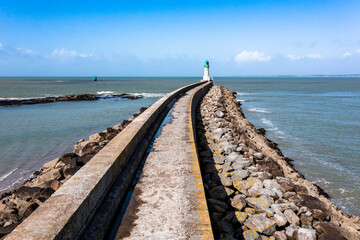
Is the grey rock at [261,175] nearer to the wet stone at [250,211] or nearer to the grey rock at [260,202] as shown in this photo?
the grey rock at [260,202]

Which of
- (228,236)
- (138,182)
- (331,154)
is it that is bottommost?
(331,154)

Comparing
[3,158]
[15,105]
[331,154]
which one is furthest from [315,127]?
[15,105]

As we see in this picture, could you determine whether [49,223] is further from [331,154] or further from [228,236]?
[331,154]

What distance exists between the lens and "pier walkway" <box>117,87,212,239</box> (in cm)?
204

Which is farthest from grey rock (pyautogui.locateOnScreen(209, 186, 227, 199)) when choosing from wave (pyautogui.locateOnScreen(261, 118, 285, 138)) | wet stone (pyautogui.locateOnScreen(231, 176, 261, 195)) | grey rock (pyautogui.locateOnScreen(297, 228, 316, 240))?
wave (pyautogui.locateOnScreen(261, 118, 285, 138))

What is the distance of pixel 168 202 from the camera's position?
2.47 m

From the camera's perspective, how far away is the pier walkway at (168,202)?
6.68ft

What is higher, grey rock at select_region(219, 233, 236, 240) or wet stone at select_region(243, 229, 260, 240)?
grey rock at select_region(219, 233, 236, 240)

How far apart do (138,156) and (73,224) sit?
73.6 inches

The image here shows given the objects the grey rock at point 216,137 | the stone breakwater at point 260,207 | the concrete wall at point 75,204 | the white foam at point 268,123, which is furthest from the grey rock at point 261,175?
the white foam at point 268,123

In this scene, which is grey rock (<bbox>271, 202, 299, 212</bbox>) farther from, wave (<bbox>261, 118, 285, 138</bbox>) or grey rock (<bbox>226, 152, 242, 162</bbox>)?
wave (<bbox>261, 118, 285, 138</bbox>)

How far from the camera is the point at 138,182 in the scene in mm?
2965

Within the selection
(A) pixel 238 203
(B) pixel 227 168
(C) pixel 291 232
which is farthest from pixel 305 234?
(B) pixel 227 168

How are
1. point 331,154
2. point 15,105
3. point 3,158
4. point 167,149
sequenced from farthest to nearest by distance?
point 15,105, point 331,154, point 3,158, point 167,149
